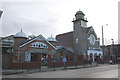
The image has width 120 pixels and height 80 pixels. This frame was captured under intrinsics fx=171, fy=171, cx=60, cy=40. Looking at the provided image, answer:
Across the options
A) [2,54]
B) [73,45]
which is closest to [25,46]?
[2,54]

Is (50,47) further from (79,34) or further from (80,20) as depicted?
(80,20)

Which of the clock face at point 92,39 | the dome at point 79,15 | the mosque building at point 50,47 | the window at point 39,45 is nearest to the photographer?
the mosque building at point 50,47

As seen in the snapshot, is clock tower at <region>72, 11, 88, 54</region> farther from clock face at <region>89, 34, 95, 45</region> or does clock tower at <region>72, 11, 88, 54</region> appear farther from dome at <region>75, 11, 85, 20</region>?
clock face at <region>89, 34, 95, 45</region>

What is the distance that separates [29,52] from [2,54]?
9082 millimetres

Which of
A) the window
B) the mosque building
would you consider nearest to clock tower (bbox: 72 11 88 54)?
the mosque building

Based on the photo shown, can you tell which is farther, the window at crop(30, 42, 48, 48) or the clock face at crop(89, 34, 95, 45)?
the clock face at crop(89, 34, 95, 45)

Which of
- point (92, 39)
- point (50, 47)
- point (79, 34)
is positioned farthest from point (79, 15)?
point (50, 47)

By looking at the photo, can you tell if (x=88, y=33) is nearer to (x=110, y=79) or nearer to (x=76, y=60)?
(x=76, y=60)

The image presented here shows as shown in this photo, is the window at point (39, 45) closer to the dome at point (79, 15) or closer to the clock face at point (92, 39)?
→ the clock face at point (92, 39)

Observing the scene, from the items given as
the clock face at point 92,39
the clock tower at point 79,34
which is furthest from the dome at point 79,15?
the clock face at point 92,39

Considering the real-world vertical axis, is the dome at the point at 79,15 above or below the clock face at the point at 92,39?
above

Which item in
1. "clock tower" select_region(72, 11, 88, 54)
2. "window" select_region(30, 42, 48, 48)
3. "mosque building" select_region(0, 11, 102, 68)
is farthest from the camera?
"clock tower" select_region(72, 11, 88, 54)

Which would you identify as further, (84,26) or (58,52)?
(84,26)

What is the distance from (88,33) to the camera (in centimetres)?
4950
